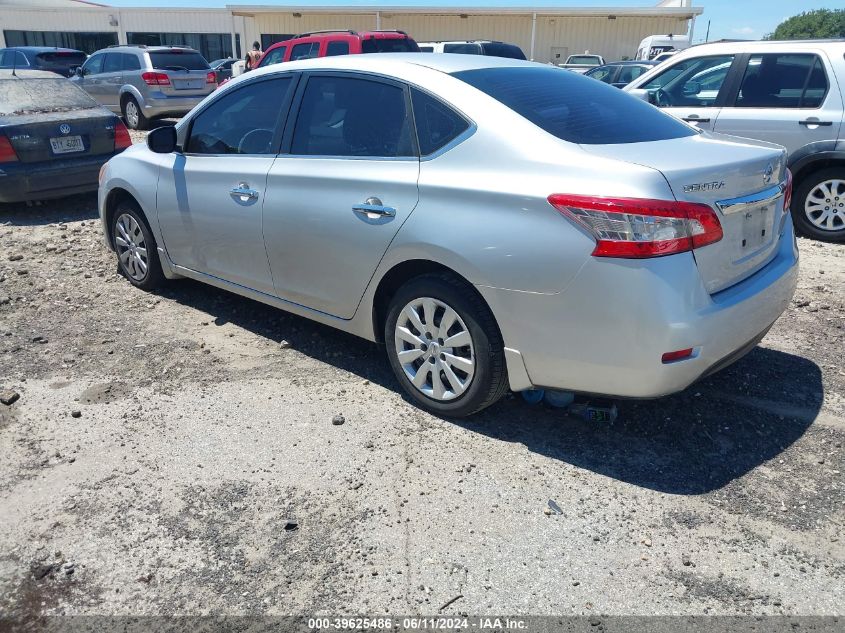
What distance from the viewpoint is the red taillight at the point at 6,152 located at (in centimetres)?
739

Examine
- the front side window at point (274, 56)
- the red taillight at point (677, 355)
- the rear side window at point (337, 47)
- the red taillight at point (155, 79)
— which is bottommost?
the red taillight at point (677, 355)

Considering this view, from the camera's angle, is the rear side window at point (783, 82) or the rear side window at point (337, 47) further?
the rear side window at point (337, 47)

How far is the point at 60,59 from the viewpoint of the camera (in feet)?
62.6

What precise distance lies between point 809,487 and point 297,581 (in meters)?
2.26

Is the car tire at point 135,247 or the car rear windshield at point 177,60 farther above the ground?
the car rear windshield at point 177,60

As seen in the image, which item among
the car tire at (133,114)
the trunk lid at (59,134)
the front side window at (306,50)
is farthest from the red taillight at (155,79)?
the trunk lid at (59,134)

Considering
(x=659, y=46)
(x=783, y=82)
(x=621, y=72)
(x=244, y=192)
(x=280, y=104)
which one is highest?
(x=659, y=46)

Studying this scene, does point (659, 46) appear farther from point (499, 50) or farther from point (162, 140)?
point (162, 140)

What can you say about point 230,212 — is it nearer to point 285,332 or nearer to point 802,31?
point 285,332

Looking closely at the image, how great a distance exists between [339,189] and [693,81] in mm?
5250

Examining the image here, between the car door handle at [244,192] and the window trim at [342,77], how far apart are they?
281mm

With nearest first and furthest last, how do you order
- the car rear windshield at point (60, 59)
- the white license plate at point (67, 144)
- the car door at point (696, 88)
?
the car door at point (696, 88) < the white license plate at point (67, 144) < the car rear windshield at point (60, 59)

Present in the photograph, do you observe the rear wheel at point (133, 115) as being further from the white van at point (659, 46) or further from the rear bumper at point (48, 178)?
the white van at point (659, 46)

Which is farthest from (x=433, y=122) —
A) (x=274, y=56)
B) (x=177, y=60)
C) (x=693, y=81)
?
(x=177, y=60)
